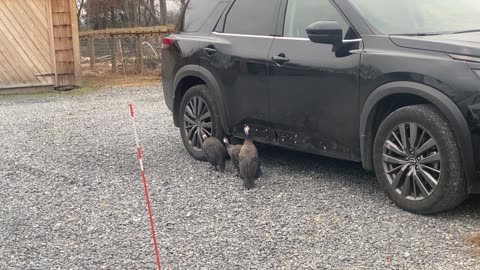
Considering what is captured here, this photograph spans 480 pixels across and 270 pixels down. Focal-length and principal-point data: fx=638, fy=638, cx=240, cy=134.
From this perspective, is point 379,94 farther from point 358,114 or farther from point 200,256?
point 200,256

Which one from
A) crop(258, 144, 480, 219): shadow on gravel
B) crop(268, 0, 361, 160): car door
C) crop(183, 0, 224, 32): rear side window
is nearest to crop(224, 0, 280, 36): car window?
crop(268, 0, 361, 160): car door

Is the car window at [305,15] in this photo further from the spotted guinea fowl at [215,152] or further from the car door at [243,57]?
the spotted guinea fowl at [215,152]

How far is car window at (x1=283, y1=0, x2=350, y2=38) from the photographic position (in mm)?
5801

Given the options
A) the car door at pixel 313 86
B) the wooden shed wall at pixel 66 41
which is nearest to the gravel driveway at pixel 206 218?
the car door at pixel 313 86

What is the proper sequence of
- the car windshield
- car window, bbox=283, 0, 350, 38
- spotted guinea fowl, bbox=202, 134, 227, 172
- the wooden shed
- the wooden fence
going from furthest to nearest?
the wooden fence < the wooden shed < spotted guinea fowl, bbox=202, 134, 227, 172 < car window, bbox=283, 0, 350, 38 < the car windshield

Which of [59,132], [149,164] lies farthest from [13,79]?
[149,164]

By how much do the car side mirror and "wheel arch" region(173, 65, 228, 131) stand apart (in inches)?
67.9

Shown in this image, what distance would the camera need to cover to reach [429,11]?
19.0ft

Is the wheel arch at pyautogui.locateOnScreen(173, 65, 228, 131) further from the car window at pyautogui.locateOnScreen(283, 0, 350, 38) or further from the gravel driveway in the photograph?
the car window at pyautogui.locateOnScreen(283, 0, 350, 38)

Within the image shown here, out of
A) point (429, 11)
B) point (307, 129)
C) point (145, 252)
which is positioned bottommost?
point (145, 252)

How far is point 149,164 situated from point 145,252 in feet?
9.25

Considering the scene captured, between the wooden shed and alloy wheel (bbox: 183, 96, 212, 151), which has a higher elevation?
the wooden shed

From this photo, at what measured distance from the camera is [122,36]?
19.4 m

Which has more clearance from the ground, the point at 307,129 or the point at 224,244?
the point at 307,129
